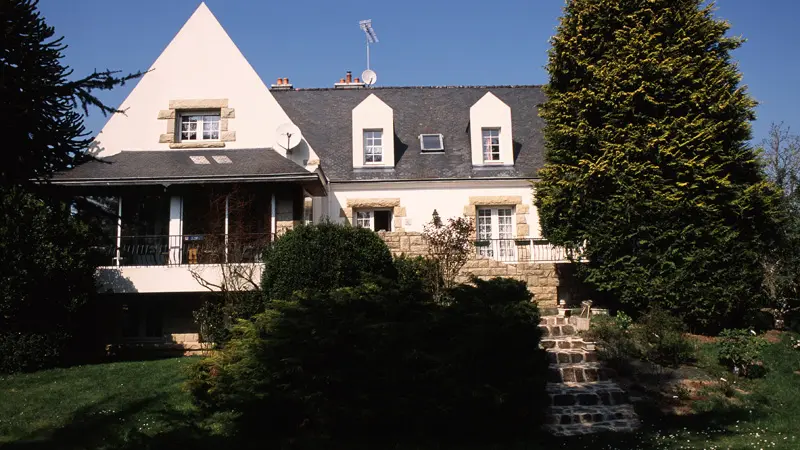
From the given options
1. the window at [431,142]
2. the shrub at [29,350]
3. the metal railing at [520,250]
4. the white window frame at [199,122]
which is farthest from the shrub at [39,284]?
the window at [431,142]

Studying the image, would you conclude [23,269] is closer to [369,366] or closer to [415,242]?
[369,366]

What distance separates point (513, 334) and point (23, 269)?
9.35 meters

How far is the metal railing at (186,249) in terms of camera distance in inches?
621

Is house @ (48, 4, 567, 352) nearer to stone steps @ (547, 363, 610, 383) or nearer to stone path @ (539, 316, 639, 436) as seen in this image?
stone path @ (539, 316, 639, 436)

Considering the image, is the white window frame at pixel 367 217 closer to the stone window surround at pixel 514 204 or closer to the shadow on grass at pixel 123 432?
the stone window surround at pixel 514 204

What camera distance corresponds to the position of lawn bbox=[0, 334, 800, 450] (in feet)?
30.7

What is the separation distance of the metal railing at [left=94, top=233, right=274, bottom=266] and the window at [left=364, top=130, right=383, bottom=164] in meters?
4.96

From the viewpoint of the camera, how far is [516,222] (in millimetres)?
20109

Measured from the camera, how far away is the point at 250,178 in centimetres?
1631

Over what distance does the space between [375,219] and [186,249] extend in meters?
5.86

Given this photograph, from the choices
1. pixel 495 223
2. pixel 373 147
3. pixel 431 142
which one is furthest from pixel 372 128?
pixel 495 223

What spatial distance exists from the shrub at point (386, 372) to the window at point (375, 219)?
395 inches

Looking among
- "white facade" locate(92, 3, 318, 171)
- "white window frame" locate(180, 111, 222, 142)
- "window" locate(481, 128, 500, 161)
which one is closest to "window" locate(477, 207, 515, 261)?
"window" locate(481, 128, 500, 161)

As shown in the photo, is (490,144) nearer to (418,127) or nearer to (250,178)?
(418,127)
